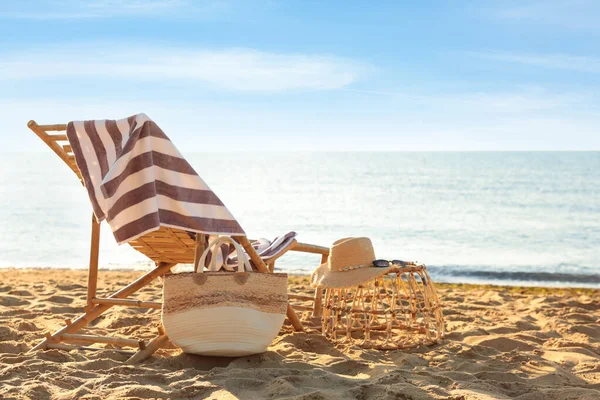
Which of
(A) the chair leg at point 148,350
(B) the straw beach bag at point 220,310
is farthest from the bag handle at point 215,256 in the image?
(A) the chair leg at point 148,350

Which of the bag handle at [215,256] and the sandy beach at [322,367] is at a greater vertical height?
the bag handle at [215,256]

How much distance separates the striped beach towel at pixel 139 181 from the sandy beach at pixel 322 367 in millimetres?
709

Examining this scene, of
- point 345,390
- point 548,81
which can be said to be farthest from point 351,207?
point 345,390

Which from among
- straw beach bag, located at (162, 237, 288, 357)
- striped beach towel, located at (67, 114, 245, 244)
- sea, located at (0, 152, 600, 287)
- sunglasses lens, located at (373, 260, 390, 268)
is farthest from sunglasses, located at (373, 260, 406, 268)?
sea, located at (0, 152, 600, 287)

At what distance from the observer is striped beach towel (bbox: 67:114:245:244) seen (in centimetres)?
346

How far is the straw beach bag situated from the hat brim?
61 centimetres

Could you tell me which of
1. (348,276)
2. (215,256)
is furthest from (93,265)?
(348,276)

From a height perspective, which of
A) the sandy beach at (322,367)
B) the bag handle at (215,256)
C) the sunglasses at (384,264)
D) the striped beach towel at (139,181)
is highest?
the striped beach towel at (139,181)

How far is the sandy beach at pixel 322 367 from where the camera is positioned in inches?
121

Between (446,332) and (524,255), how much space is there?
951 cm

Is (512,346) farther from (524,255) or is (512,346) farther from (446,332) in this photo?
(524,255)

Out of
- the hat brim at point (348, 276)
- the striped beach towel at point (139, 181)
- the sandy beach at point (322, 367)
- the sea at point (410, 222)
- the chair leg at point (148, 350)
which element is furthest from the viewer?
the sea at point (410, 222)

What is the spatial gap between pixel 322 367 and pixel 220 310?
0.62 meters

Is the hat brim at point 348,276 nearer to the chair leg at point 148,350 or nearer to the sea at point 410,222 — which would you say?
the chair leg at point 148,350
